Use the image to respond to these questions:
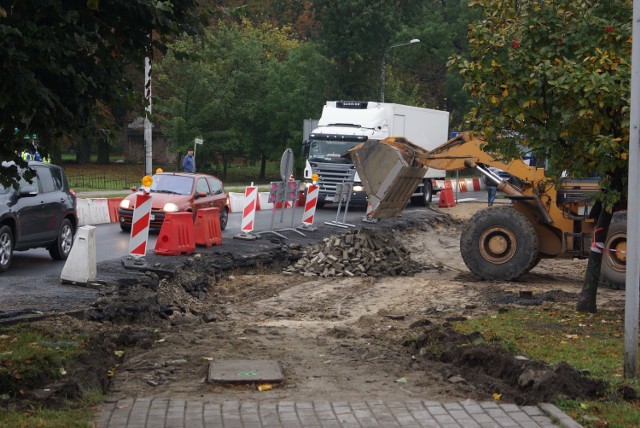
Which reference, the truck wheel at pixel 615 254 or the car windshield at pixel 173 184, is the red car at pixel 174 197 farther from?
the truck wheel at pixel 615 254

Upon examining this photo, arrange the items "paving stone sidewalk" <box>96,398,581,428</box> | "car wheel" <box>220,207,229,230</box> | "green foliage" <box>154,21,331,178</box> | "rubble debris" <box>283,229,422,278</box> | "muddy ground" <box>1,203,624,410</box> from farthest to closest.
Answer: "green foliage" <box>154,21,331,178</box> → "car wheel" <box>220,207,229,230</box> → "rubble debris" <box>283,229,422,278</box> → "muddy ground" <box>1,203,624,410</box> → "paving stone sidewalk" <box>96,398,581,428</box>

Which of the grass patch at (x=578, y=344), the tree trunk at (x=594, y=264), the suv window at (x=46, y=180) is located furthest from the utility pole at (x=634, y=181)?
the suv window at (x=46, y=180)

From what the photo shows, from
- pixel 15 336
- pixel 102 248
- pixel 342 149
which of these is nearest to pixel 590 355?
pixel 15 336

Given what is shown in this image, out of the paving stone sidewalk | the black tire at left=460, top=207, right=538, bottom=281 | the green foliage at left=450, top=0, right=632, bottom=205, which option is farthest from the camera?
the black tire at left=460, top=207, right=538, bottom=281

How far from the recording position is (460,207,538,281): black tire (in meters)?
18.6

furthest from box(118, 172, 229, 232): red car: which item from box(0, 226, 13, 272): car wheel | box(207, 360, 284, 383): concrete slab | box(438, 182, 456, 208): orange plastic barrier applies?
box(438, 182, 456, 208): orange plastic barrier

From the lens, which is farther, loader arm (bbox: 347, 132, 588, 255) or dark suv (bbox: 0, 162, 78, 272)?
loader arm (bbox: 347, 132, 588, 255)

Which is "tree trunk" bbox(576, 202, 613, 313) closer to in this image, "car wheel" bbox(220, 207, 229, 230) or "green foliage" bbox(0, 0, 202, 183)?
"green foliage" bbox(0, 0, 202, 183)

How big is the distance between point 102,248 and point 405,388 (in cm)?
1306

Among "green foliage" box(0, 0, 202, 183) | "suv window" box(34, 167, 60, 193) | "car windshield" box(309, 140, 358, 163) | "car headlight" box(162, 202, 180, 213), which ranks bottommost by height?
"car headlight" box(162, 202, 180, 213)

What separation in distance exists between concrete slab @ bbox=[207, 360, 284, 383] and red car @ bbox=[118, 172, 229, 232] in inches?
556

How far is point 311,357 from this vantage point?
9.62 meters

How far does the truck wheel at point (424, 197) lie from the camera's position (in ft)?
125

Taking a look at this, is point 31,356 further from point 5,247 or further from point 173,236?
point 173,236
